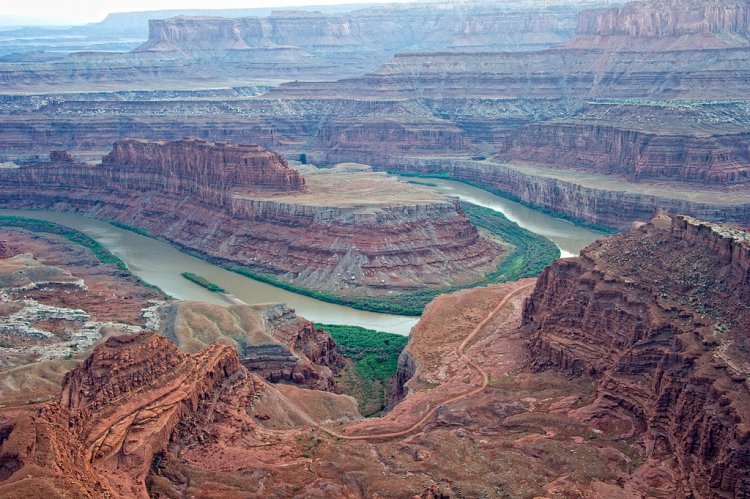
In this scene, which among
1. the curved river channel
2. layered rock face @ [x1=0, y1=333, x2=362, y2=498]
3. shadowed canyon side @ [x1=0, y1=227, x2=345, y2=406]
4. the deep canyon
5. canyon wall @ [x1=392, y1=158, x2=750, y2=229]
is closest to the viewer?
layered rock face @ [x1=0, y1=333, x2=362, y2=498]

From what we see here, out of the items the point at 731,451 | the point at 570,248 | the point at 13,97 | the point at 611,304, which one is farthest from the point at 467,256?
the point at 13,97

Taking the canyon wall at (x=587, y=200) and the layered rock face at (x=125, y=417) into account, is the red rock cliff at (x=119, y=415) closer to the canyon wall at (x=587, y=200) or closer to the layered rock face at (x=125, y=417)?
the layered rock face at (x=125, y=417)

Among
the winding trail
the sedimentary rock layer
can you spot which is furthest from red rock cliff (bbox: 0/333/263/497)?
the sedimentary rock layer

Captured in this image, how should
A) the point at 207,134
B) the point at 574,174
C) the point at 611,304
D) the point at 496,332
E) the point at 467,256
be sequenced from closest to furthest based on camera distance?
the point at 611,304 → the point at 496,332 → the point at 467,256 → the point at 574,174 → the point at 207,134

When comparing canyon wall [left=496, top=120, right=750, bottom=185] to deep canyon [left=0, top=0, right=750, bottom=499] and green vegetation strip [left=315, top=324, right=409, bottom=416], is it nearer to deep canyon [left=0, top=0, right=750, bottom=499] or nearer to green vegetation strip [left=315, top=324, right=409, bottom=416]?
deep canyon [left=0, top=0, right=750, bottom=499]

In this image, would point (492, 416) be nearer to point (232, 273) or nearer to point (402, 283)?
point (402, 283)

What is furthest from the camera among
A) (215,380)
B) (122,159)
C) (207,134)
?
(207,134)

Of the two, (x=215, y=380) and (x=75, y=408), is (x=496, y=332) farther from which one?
(x=75, y=408)
